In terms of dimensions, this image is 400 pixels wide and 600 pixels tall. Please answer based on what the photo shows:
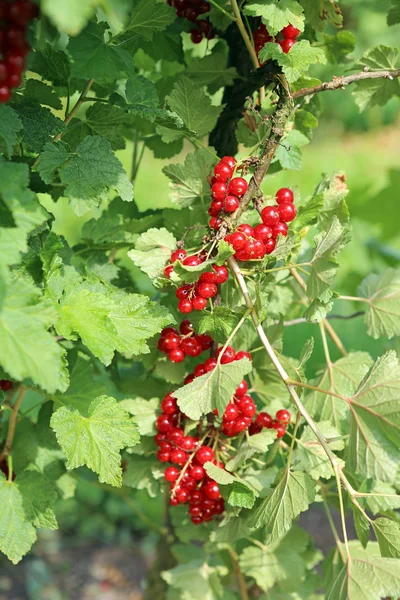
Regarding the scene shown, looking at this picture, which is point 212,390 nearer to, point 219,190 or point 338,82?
point 219,190

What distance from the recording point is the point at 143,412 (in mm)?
958

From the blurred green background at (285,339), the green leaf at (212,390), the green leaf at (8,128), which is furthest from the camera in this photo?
the blurred green background at (285,339)

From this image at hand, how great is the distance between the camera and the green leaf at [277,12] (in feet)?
2.40

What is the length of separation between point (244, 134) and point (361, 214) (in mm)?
1014

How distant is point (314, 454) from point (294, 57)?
514 mm

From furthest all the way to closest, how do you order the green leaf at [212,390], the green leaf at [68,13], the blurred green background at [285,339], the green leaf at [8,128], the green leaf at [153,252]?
the blurred green background at [285,339] → the green leaf at [153,252] → the green leaf at [212,390] → the green leaf at [8,128] → the green leaf at [68,13]

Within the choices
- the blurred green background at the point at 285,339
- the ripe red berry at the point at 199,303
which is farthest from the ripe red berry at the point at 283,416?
the blurred green background at the point at 285,339

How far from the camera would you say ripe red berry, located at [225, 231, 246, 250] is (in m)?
0.76

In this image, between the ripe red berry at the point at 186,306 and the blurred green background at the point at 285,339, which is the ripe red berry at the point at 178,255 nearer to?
the ripe red berry at the point at 186,306

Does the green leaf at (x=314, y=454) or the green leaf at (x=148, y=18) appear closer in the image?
the green leaf at (x=148, y=18)

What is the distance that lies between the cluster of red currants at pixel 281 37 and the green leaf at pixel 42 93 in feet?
0.89

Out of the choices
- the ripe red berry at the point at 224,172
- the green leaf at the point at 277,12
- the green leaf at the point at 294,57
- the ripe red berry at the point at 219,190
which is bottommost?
the ripe red berry at the point at 219,190

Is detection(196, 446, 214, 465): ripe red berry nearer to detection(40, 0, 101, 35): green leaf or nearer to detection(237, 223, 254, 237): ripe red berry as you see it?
detection(237, 223, 254, 237): ripe red berry

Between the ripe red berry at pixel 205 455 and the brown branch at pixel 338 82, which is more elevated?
the brown branch at pixel 338 82
